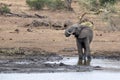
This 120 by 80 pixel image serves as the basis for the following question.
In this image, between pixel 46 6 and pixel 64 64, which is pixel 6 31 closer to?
pixel 64 64

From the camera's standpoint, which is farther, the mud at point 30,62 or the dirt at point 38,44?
the dirt at point 38,44

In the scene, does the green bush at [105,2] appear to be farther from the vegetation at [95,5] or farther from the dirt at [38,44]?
the dirt at [38,44]

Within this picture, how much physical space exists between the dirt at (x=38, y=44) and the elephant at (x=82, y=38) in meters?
1.18

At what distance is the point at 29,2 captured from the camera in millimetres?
39812

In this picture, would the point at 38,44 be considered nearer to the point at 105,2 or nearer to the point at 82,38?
the point at 82,38

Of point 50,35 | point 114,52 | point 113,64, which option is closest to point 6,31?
point 50,35

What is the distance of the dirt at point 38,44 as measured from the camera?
62.0 feet

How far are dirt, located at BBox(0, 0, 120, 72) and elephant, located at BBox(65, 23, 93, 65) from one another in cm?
118

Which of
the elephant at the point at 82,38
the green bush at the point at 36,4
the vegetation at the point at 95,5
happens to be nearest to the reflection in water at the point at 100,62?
the elephant at the point at 82,38

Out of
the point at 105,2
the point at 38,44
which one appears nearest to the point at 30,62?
the point at 38,44

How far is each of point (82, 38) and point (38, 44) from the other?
4452 millimetres

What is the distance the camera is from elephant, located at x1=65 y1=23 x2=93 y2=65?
2024cm

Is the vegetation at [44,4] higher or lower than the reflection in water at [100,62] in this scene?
lower

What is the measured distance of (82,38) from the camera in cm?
2067
